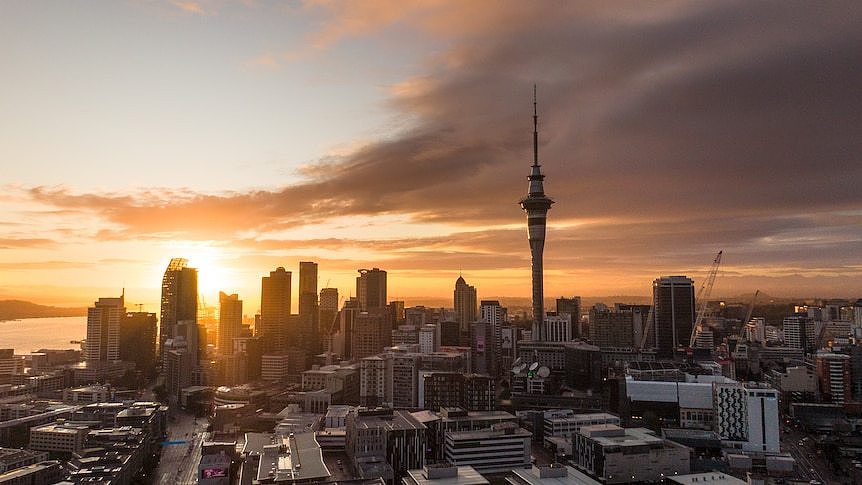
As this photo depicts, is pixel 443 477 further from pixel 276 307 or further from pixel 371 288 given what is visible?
pixel 371 288

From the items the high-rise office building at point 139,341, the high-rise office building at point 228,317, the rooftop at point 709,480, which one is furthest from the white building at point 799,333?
the high-rise office building at point 139,341

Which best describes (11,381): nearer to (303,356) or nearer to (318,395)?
(303,356)

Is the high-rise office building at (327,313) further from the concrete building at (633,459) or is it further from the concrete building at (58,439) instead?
the concrete building at (633,459)

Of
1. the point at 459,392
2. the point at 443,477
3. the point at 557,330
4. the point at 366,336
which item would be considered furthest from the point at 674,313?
the point at 443,477

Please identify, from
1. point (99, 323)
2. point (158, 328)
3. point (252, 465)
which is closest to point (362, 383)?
point (252, 465)

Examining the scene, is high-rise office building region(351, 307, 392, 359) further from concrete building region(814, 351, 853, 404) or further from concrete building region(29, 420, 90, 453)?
concrete building region(814, 351, 853, 404)
